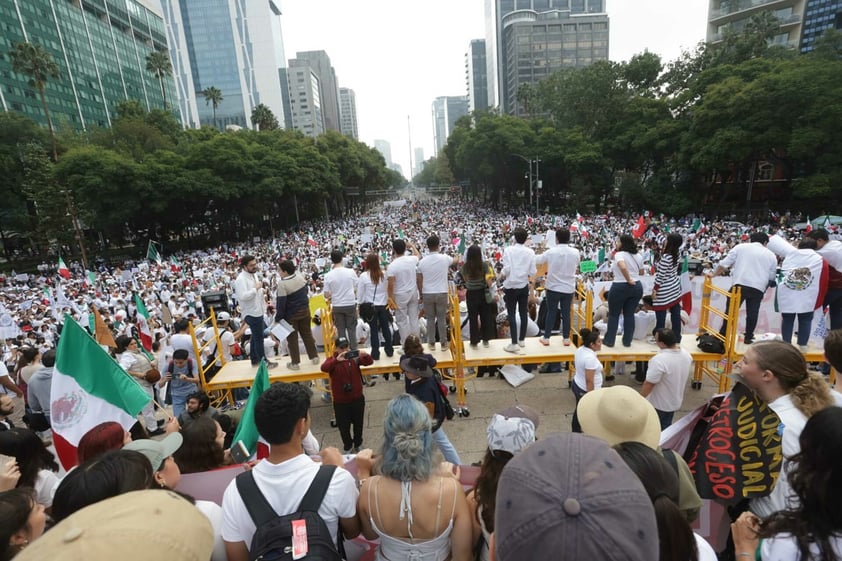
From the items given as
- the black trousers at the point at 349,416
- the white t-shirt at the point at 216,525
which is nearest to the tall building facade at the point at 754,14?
the black trousers at the point at 349,416

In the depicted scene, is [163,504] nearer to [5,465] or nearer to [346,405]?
[5,465]

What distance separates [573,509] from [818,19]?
67.0 meters

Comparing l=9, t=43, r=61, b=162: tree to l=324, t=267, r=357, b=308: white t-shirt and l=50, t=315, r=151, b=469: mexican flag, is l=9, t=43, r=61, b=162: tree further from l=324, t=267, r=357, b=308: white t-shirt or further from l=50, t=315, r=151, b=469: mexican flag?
l=50, t=315, r=151, b=469: mexican flag

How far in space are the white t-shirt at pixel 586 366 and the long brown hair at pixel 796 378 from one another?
2.07 meters

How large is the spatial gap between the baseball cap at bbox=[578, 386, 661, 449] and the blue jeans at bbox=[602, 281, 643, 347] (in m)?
3.69

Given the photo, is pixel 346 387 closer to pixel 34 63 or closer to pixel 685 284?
pixel 685 284

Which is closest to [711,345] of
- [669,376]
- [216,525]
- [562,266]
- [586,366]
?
[669,376]

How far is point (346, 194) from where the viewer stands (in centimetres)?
6656

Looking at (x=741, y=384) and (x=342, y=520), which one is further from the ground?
(x=741, y=384)

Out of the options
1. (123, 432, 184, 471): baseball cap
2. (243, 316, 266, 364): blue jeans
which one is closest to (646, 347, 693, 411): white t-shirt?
(123, 432, 184, 471): baseball cap

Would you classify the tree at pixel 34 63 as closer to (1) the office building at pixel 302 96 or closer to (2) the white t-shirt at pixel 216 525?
(2) the white t-shirt at pixel 216 525

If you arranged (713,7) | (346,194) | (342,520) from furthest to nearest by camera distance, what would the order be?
1. (346,194)
2. (713,7)
3. (342,520)

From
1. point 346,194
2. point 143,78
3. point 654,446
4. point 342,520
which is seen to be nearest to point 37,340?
point 342,520

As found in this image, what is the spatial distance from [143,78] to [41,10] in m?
23.0
